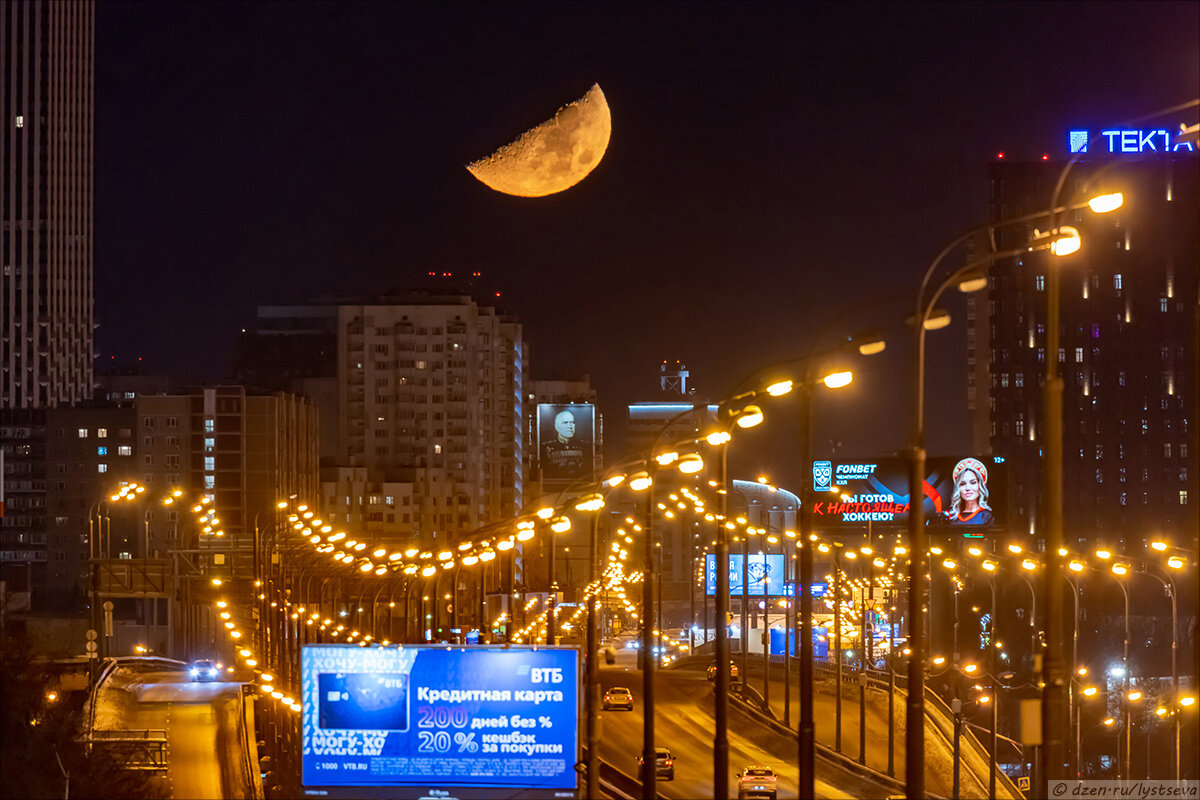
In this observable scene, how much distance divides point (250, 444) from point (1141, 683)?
7516 cm

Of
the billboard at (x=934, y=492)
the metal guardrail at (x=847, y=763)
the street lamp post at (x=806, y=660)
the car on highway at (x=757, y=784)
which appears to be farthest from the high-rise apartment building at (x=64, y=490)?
the street lamp post at (x=806, y=660)

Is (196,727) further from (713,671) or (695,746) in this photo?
(713,671)

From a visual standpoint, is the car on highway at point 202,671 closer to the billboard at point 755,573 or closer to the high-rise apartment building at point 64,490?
the billboard at point 755,573

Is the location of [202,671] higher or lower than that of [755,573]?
lower

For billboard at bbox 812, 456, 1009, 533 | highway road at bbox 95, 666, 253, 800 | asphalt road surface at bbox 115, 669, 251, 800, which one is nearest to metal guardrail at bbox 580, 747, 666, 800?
highway road at bbox 95, 666, 253, 800

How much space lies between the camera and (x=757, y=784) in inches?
1853

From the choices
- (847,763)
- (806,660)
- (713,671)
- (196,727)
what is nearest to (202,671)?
(196,727)

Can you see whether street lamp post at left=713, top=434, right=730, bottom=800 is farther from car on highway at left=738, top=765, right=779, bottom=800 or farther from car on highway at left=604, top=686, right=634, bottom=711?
car on highway at left=604, top=686, right=634, bottom=711

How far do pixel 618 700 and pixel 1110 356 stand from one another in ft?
294

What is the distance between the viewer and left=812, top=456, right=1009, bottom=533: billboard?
8044 cm

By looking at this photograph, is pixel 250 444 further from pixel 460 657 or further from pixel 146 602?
pixel 460 657

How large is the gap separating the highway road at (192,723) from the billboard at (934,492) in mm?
28542

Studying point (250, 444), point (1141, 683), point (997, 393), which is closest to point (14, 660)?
point (1141, 683)

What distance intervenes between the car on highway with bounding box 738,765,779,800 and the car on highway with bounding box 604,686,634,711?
1940 cm
